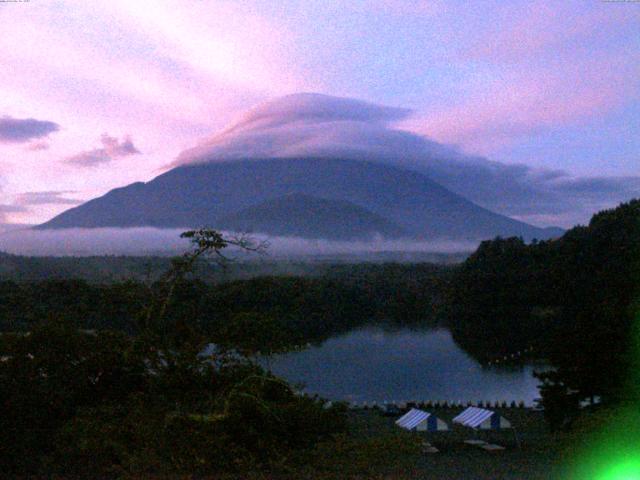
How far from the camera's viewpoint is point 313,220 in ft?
458

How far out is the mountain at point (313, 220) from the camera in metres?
134

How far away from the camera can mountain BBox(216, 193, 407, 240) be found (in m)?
134

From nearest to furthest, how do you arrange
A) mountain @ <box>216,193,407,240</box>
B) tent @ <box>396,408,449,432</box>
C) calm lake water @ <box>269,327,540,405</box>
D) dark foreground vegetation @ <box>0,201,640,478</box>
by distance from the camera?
1. dark foreground vegetation @ <box>0,201,640,478</box>
2. tent @ <box>396,408,449,432</box>
3. calm lake water @ <box>269,327,540,405</box>
4. mountain @ <box>216,193,407,240</box>

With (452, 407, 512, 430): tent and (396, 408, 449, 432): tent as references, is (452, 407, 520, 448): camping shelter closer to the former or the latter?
(452, 407, 512, 430): tent

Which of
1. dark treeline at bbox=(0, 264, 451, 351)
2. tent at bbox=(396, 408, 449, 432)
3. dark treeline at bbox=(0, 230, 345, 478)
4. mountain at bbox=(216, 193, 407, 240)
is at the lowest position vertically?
tent at bbox=(396, 408, 449, 432)

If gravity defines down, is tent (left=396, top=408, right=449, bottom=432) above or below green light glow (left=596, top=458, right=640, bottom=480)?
below

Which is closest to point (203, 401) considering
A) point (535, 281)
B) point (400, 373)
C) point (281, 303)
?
point (400, 373)

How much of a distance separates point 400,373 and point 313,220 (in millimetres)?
109428

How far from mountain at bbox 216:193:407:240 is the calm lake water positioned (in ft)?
305

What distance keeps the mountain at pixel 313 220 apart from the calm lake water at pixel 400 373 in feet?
305

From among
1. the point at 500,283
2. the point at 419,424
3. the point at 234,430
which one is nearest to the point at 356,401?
the point at 419,424

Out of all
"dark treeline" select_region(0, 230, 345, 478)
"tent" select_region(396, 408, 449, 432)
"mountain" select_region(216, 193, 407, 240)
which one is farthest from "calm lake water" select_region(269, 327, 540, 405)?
"mountain" select_region(216, 193, 407, 240)

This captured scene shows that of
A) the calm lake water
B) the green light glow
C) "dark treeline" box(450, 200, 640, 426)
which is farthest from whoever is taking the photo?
"dark treeline" box(450, 200, 640, 426)

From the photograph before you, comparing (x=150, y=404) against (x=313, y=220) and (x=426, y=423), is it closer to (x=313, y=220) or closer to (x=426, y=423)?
(x=426, y=423)
